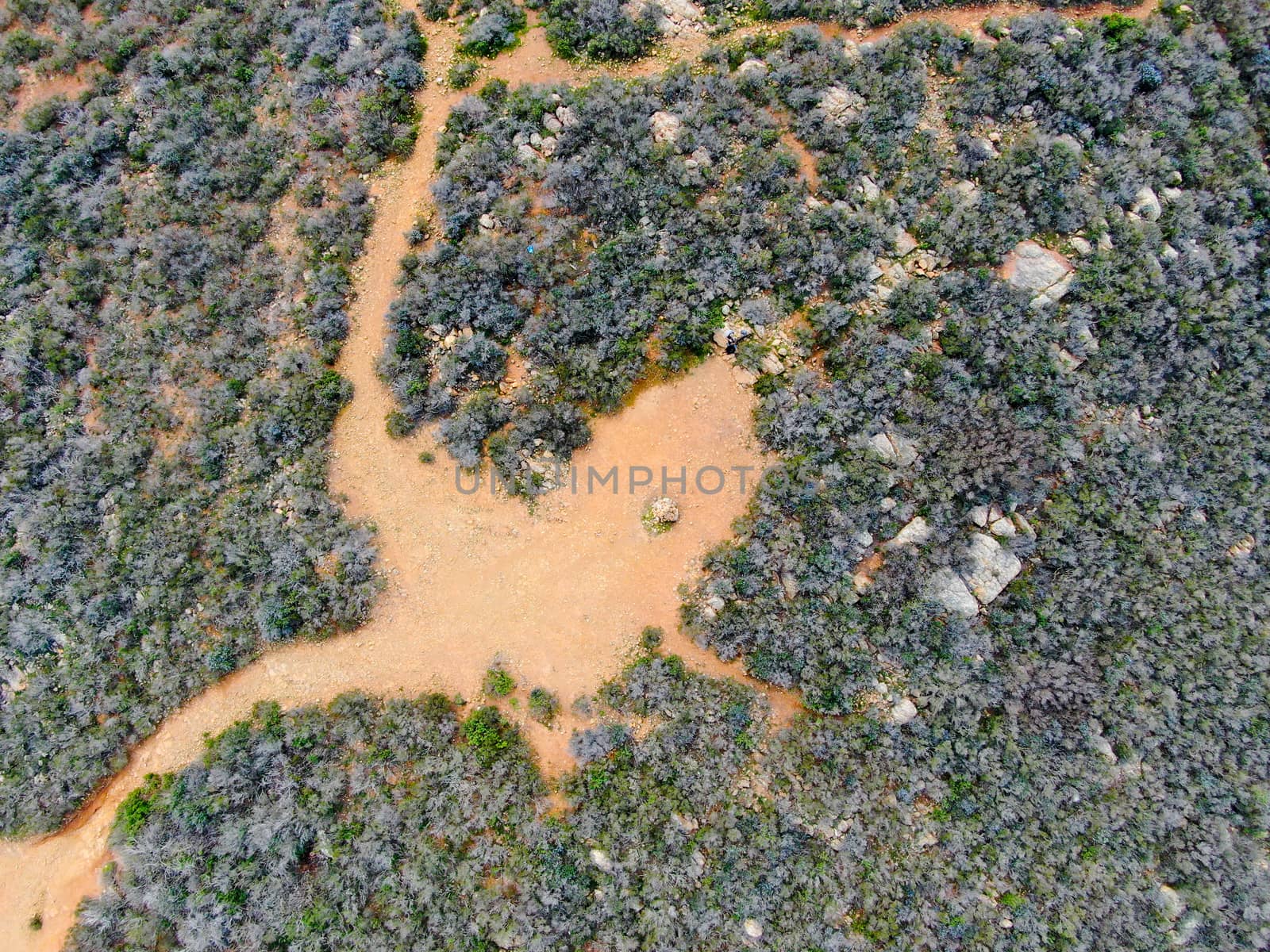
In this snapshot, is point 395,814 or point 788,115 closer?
point 395,814

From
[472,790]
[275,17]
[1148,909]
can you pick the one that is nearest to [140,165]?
[275,17]

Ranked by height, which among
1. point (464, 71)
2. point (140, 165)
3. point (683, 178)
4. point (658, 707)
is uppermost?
point (464, 71)

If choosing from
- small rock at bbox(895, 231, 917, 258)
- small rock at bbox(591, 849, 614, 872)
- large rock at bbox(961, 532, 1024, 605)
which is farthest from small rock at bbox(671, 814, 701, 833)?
small rock at bbox(895, 231, 917, 258)

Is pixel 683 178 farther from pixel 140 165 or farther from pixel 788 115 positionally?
pixel 140 165

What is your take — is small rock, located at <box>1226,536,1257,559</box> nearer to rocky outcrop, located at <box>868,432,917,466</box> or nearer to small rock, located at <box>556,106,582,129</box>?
rocky outcrop, located at <box>868,432,917,466</box>

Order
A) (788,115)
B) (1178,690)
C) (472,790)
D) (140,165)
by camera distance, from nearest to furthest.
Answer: (472,790) < (1178,690) < (788,115) < (140,165)

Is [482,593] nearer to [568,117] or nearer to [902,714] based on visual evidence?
[902,714]

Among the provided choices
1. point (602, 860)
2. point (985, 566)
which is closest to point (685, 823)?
point (602, 860)

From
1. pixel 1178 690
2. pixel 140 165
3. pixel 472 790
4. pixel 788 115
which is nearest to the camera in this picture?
pixel 472 790
